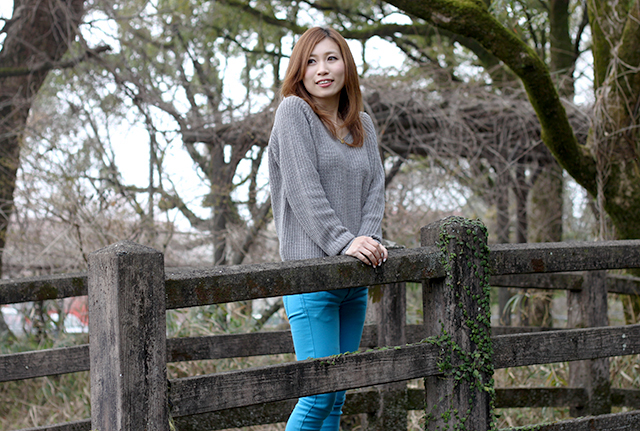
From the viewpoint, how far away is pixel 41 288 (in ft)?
9.19

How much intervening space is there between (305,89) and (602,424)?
1710 millimetres

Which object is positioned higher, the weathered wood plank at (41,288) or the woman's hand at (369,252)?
the woman's hand at (369,252)

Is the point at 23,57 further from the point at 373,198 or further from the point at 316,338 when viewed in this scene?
the point at 316,338

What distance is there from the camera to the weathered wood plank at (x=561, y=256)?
215 cm

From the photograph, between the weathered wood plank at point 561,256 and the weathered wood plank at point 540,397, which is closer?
the weathered wood plank at point 561,256

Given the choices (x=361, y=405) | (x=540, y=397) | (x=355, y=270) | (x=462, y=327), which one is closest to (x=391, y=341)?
(x=361, y=405)

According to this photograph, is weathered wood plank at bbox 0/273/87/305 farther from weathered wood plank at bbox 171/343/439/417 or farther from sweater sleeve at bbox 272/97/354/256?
weathered wood plank at bbox 171/343/439/417

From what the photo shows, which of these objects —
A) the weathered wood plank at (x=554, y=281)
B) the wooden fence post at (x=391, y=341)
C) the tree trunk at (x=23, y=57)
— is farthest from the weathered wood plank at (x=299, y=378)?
the tree trunk at (x=23, y=57)

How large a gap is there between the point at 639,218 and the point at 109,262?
4107 millimetres

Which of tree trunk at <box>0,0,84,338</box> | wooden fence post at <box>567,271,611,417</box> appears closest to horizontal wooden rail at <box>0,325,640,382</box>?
wooden fence post at <box>567,271,611,417</box>

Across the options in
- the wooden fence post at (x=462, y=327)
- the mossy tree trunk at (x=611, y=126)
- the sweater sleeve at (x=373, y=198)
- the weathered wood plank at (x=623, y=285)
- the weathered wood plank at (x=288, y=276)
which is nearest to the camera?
the weathered wood plank at (x=288, y=276)

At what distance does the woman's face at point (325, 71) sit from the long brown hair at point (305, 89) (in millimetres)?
20

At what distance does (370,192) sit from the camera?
2383mm

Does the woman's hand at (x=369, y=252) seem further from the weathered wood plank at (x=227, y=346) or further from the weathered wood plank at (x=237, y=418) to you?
the weathered wood plank at (x=227, y=346)
